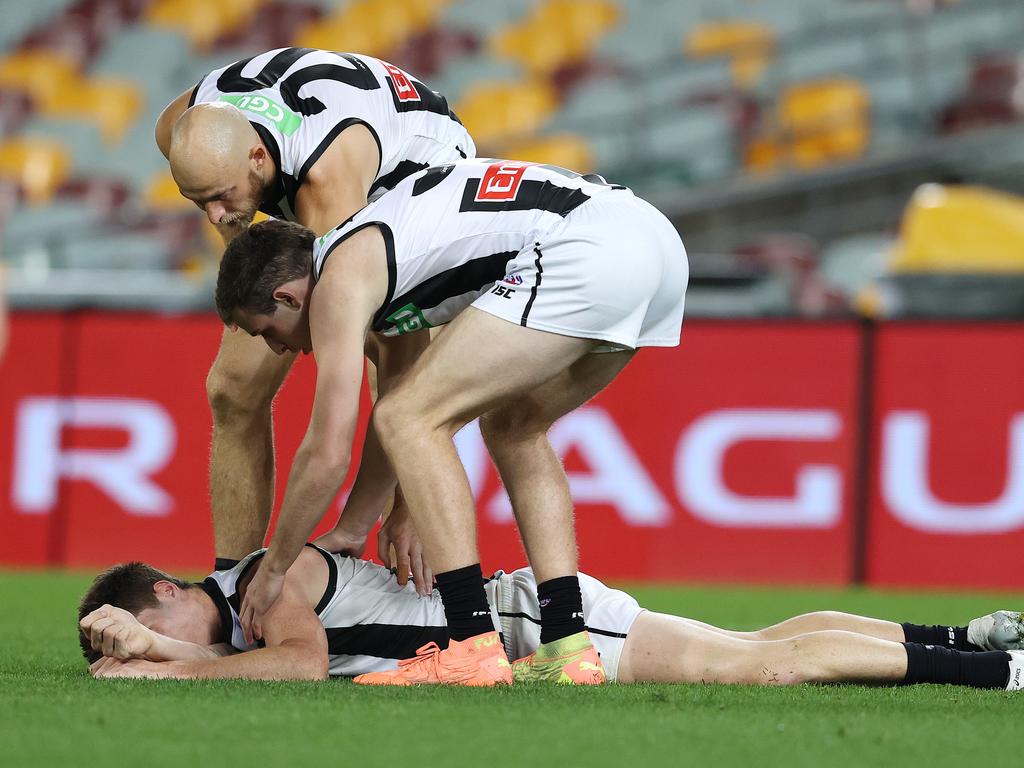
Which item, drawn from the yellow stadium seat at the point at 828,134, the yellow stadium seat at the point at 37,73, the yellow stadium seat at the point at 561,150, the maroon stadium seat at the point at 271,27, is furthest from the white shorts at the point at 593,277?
the yellow stadium seat at the point at 37,73

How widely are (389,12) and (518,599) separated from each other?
11231mm

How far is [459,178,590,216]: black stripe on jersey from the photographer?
377cm

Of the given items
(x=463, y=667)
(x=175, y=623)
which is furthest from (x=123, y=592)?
(x=463, y=667)

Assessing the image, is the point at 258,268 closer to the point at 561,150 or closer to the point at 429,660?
the point at 429,660

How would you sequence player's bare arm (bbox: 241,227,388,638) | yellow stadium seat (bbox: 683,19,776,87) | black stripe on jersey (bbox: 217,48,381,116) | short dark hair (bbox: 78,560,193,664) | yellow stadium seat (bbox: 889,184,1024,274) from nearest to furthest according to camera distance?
player's bare arm (bbox: 241,227,388,638)
short dark hair (bbox: 78,560,193,664)
black stripe on jersey (bbox: 217,48,381,116)
yellow stadium seat (bbox: 889,184,1024,274)
yellow stadium seat (bbox: 683,19,776,87)

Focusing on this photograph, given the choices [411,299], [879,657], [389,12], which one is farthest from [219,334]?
[389,12]

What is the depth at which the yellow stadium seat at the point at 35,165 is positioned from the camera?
12.1 m

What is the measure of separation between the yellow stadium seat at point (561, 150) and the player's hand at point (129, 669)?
8208 mm

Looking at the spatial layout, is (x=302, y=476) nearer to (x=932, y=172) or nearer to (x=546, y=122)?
(x=932, y=172)

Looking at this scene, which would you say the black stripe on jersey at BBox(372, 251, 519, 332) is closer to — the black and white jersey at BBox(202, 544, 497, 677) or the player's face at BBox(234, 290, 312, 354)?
the player's face at BBox(234, 290, 312, 354)

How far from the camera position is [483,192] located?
3.79 metres

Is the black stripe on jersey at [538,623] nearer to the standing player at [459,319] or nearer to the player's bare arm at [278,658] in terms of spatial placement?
the standing player at [459,319]

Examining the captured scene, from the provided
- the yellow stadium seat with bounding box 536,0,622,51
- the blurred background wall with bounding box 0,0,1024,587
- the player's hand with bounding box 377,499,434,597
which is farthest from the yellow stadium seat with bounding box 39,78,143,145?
the player's hand with bounding box 377,499,434,597

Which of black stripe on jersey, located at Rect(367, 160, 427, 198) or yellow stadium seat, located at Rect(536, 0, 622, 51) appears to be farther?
yellow stadium seat, located at Rect(536, 0, 622, 51)
